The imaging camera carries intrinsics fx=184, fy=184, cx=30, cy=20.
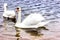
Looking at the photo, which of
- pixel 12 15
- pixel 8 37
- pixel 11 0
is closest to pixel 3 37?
pixel 8 37

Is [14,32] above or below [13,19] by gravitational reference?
below

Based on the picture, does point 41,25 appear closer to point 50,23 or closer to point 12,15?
point 50,23

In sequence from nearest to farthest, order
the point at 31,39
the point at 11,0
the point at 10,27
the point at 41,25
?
the point at 31,39 < the point at 41,25 < the point at 10,27 < the point at 11,0

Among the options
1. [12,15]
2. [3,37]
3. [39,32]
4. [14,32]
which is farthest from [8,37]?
[12,15]

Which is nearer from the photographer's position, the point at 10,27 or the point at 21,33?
the point at 21,33

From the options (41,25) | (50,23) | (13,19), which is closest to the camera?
(41,25)

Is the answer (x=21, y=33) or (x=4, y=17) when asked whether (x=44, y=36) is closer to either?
(x=21, y=33)

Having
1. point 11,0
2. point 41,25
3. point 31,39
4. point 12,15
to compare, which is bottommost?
point 31,39

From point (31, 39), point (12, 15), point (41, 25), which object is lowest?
point (31, 39)

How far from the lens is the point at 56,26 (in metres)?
8.16

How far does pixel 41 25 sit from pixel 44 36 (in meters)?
0.51

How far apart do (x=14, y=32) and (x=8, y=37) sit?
65 centimetres

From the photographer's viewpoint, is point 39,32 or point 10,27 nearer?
point 39,32

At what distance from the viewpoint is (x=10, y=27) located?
8.13 metres
